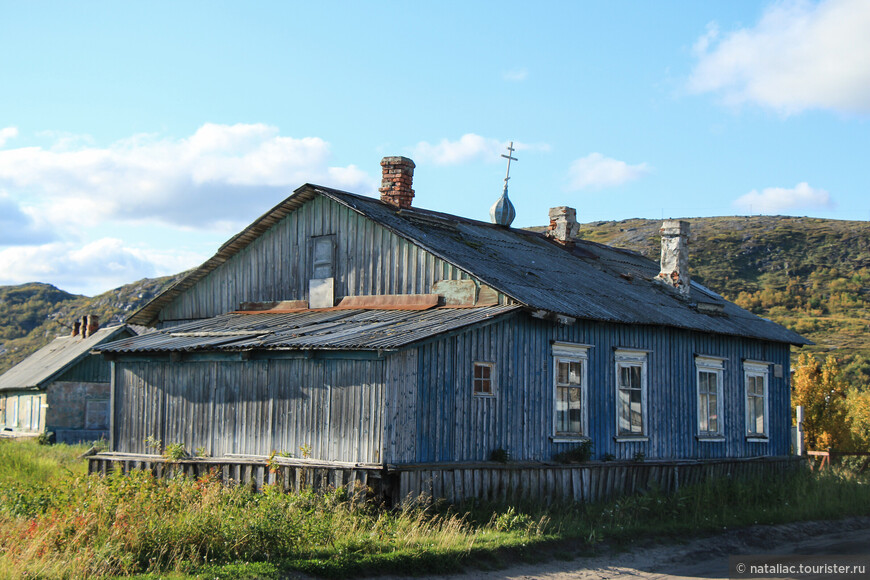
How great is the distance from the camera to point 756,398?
2225cm

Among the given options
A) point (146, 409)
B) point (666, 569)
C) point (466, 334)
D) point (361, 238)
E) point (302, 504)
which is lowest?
point (666, 569)

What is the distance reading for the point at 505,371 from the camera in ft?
49.7

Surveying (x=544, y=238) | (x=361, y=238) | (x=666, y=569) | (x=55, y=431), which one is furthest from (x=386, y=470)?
(x=55, y=431)

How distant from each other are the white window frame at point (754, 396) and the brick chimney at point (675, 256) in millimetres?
2399

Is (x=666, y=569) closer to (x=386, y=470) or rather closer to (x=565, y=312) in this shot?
(x=386, y=470)

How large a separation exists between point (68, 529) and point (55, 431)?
87.8ft

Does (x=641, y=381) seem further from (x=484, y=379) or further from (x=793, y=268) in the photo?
(x=793, y=268)

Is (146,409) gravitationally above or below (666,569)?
above

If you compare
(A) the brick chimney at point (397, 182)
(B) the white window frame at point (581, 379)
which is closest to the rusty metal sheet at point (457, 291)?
(B) the white window frame at point (581, 379)

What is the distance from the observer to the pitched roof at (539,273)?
16672mm

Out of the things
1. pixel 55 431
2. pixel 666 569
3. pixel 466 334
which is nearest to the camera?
pixel 666 569

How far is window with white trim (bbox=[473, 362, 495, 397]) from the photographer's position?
1470cm

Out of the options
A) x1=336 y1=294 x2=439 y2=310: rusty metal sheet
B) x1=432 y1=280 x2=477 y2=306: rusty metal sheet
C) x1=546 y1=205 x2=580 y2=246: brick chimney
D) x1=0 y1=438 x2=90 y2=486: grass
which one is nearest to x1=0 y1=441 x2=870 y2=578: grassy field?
x1=0 y1=438 x2=90 y2=486: grass

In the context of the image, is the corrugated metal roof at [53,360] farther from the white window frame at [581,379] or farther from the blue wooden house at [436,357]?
the white window frame at [581,379]
